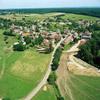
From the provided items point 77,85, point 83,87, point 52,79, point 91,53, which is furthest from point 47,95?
point 91,53

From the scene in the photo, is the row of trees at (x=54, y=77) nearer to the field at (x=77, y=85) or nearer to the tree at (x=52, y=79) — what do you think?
the tree at (x=52, y=79)

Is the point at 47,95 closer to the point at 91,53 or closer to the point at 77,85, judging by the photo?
the point at 77,85

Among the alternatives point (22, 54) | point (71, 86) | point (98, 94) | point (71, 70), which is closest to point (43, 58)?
point (22, 54)

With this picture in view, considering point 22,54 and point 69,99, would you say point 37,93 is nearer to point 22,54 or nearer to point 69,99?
point 69,99

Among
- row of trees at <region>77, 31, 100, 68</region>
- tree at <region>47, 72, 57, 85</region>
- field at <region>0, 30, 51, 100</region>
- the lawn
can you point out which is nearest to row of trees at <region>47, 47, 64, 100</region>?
tree at <region>47, 72, 57, 85</region>

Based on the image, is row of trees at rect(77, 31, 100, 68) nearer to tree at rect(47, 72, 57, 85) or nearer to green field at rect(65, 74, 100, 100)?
green field at rect(65, 74, 100, 100)
